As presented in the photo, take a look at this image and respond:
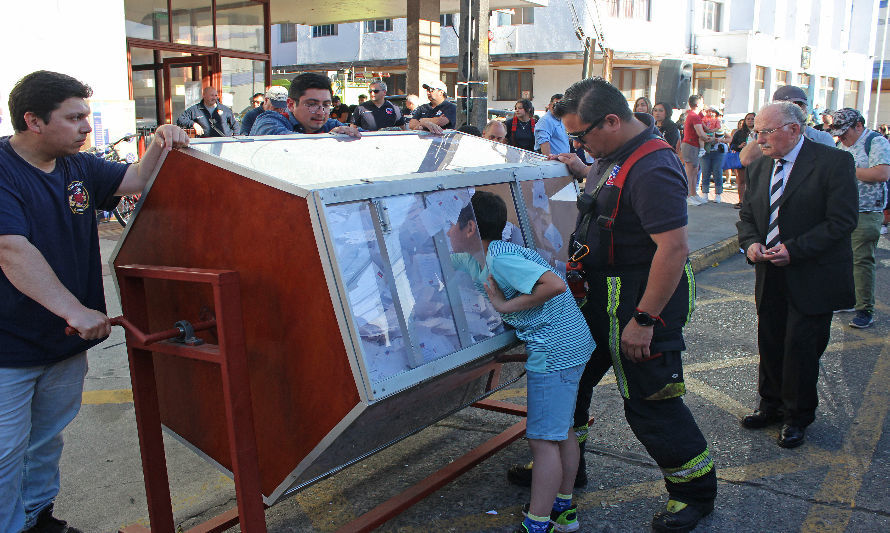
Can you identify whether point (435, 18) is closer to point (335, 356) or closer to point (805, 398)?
point (805, 398)

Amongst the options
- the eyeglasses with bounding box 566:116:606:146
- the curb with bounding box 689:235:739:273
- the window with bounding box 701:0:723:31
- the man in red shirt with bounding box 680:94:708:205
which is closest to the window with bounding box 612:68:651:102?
the window with bounding box 701:0:723:31

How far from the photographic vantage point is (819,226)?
369cm

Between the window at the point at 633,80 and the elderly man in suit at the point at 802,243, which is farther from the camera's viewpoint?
the window at the point at 633,80

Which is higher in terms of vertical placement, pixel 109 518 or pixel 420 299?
pixel 420 299

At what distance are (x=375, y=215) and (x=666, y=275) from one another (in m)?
1.10

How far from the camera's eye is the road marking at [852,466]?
3068 mm

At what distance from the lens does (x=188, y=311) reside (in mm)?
2604

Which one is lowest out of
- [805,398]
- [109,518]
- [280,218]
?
[109,518]

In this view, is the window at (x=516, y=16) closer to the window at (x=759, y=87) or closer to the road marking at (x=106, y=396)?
the window at (x=759, y=87)

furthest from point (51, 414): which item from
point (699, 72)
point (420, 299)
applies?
point (699, 72)

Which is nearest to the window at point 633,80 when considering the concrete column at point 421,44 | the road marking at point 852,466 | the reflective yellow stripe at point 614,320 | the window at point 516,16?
the window at point 516,16

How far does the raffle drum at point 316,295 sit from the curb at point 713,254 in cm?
558

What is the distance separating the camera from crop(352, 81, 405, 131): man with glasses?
8.39 meters

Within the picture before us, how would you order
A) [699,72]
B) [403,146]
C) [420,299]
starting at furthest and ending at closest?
1. [699,72]
2. [403,146]
3. [420,299]
